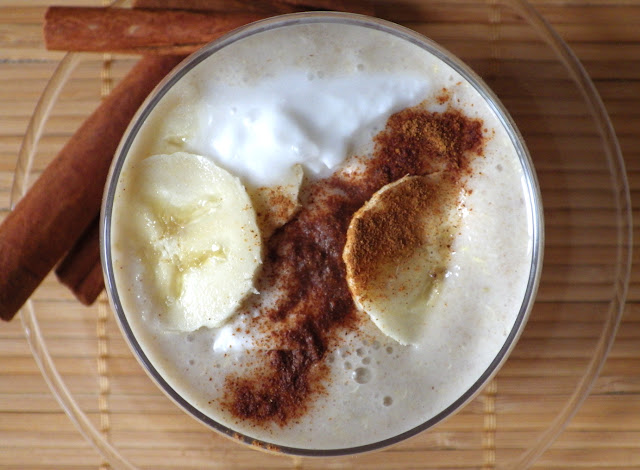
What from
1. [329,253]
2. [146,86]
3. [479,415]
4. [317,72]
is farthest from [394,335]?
[146,86]

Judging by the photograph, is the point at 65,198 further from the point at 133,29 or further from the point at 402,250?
the point at 402,250

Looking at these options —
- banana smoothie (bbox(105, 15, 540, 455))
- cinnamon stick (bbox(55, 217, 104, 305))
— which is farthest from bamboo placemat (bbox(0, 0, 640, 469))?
banana smoothie (bbox(105, 15, 540, 455))

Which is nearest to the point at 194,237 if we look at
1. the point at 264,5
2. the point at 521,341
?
the point at 264,5

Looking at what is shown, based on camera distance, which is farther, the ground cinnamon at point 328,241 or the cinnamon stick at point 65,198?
the cinnamon stick at point 65,198

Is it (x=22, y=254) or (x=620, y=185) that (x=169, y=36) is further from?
(x=620, y=185)

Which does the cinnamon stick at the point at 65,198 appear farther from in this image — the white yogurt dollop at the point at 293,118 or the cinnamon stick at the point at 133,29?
the white yogurt dollop at the point at 293,118

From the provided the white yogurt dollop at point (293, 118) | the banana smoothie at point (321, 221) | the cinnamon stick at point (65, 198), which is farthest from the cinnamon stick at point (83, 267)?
the white yogurt dollop at point (293, 118)

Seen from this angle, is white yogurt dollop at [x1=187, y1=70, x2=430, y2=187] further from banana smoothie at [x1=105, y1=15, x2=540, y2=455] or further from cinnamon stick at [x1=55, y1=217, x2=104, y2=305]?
cinnamon stick at [x1=55, y1=217, x2=104, y2=305]
